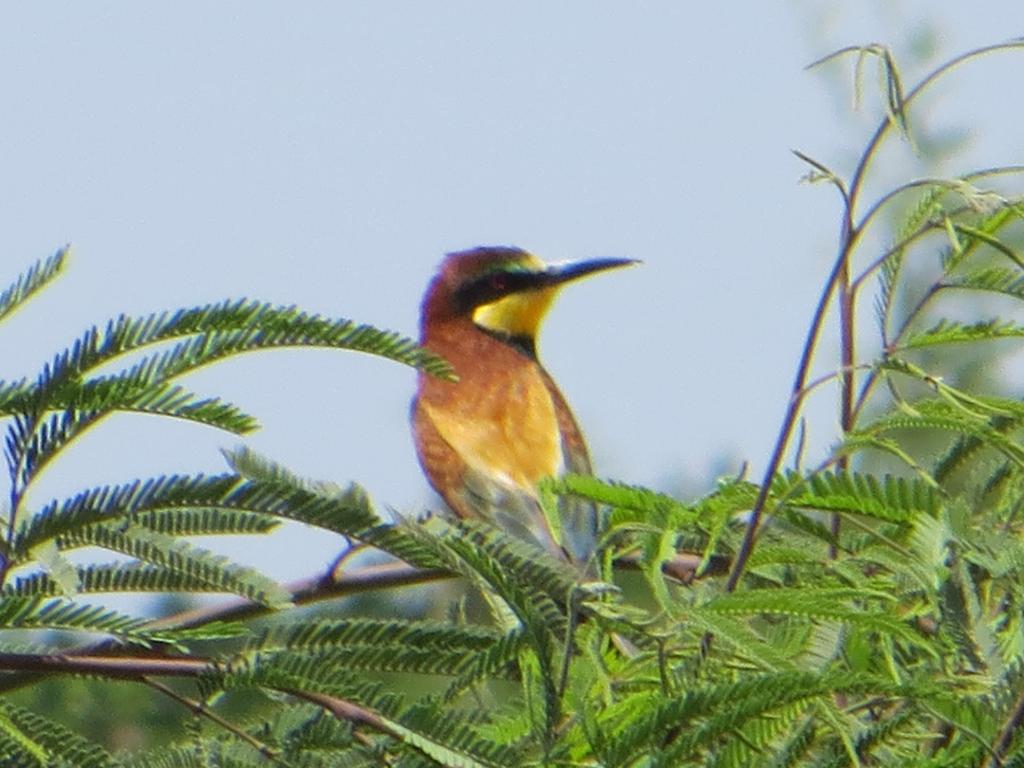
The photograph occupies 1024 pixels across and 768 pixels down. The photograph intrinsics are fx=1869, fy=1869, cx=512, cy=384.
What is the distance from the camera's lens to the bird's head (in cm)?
712

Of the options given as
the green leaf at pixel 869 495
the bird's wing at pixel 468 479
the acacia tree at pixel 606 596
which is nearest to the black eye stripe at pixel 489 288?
the bird's wing at pixel 468 479

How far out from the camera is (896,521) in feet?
5.86

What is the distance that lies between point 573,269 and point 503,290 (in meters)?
0.33

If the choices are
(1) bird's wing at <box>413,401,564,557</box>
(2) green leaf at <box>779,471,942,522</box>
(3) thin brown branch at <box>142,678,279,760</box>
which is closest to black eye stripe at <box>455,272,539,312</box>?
(1) bird's wing at <box>413,401,564,557</box>

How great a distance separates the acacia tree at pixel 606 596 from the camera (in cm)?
158

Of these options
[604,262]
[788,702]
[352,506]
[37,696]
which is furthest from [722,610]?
[604,262]

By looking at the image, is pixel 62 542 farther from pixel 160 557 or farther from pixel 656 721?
pixel 656 721

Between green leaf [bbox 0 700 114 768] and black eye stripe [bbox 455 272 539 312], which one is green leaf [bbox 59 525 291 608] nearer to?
green leaf [bbox 0 700 114 768]

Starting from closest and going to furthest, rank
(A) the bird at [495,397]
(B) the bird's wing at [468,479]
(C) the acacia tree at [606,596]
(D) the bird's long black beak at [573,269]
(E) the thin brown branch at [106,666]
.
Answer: (C) the acacia tree at [606,596]
(E) the thin brown branch at [106,666]
(B) the bird's wing at [468,479]
(A) the bird at [495,397]
(D) the bird's long black beak at [573,269]

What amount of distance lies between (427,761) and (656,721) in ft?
0.92

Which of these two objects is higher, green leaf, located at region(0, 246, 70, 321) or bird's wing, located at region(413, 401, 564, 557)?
green leaf, located at region(0, 246, 70, 321)

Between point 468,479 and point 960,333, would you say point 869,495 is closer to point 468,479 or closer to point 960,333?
point 960,333

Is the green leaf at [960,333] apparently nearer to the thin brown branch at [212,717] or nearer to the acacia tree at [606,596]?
the acacia tree at [606,596]

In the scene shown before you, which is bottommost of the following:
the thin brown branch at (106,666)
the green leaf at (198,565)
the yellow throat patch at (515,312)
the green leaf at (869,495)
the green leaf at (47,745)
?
the yellow throat patch at (515,312)
